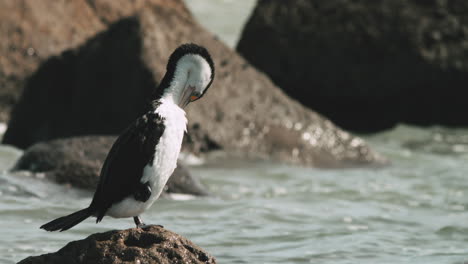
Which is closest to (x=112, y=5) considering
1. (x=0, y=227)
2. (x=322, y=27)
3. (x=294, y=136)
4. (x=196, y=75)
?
(x=322, y=27)

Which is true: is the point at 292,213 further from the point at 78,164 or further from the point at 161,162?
the point at 161,162

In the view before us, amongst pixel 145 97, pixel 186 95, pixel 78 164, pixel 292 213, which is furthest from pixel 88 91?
pixel 186 95

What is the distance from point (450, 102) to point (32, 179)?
8.06 m

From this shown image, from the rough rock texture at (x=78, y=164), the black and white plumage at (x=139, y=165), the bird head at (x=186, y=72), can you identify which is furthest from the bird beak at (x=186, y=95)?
the rough rock texture at (x=78, y=164)

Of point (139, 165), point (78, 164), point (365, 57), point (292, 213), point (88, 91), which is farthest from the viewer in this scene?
point (365, 57)

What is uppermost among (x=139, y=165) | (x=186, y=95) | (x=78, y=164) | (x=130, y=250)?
(x=186, y=95)

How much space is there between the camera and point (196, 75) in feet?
20.9

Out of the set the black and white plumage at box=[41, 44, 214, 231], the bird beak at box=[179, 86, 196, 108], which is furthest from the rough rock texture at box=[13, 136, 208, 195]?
the black and white plumage at box=[41, 44, 214, 231]

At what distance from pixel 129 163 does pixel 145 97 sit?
18.8ft

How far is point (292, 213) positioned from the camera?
9.93 meters

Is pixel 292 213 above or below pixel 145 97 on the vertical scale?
below

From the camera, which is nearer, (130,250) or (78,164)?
(130,250)

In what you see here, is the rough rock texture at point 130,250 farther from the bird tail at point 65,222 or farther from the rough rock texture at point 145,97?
the rough rock texture at point 145,97

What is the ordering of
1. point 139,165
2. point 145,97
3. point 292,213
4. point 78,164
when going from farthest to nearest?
1. point 145,97
2. point 292,213
3. point 78,164
4. point 139,165
